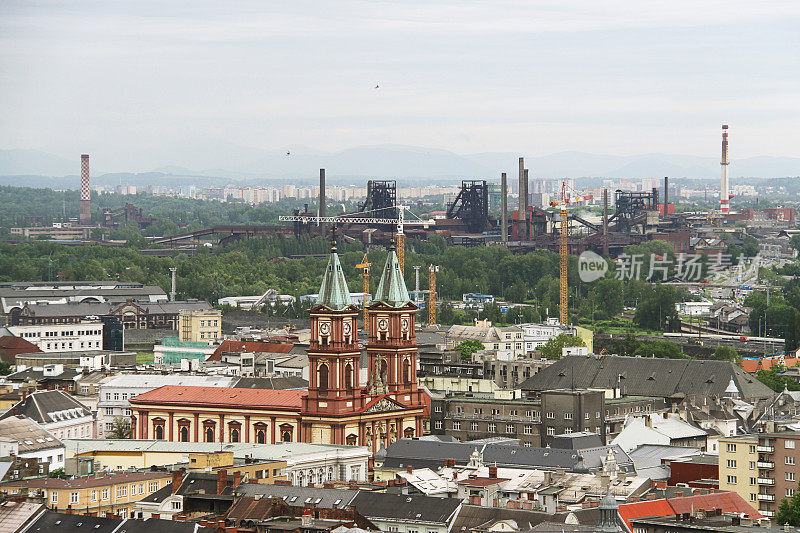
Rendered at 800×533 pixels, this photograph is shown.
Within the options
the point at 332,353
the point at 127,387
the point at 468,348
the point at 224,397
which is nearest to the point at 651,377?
the point at 468,348

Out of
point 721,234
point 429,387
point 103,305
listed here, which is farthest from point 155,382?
point 721,234

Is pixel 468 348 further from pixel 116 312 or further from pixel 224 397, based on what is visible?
pixel 116 312

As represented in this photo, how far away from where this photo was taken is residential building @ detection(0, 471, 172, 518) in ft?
171

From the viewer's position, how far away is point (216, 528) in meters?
45.8

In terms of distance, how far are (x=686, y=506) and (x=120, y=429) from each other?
35.7 m

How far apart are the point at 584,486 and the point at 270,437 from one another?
64.2ft

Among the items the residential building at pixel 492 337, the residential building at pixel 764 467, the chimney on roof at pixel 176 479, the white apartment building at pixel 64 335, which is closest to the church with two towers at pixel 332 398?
the chimney on roof at pixel 176 479

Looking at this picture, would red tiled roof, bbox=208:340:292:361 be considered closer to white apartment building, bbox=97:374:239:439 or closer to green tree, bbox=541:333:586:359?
Answer: green tree, bbox=541:333:586:359

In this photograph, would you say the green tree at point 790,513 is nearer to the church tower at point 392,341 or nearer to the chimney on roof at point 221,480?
the chimney on roof at point 221,480

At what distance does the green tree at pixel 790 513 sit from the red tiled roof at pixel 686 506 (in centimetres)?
60

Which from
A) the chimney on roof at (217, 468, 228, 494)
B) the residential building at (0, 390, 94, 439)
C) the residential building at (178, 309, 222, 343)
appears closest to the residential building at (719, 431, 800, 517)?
the chimney on roof at (217, 468, 228, 494)

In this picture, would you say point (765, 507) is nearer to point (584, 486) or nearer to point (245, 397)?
point (584, 486)

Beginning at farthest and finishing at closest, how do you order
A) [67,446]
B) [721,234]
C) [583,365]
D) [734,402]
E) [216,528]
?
[721,234], [583,365], [734,402], [67,446], [216,528]

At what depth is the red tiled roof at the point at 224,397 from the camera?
7206 centimetres
